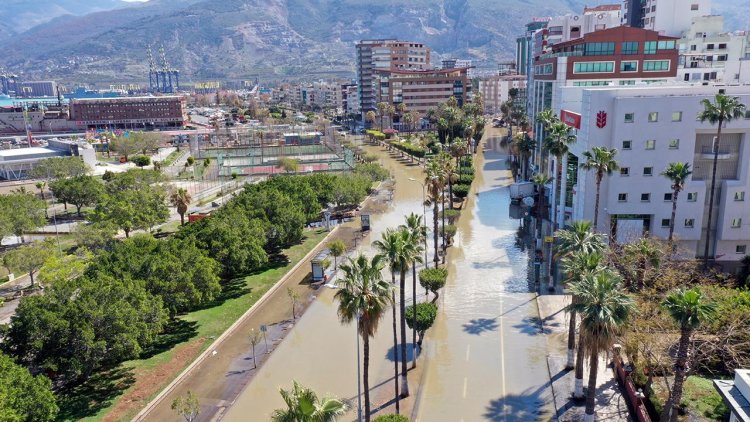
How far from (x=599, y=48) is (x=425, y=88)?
11238 centimetres

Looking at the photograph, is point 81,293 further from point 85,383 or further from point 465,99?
point 465,99

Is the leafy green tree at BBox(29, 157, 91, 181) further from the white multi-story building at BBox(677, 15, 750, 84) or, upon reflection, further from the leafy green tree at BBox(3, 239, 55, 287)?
the white multi-story building at BBox(677, 15, 750, 84)

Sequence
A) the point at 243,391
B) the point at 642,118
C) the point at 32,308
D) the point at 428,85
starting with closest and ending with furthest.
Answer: the point at 32,308, the point at 243,391, the point at 642,118, the point at 428,85

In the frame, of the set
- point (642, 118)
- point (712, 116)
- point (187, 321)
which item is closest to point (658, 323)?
point (712, 116)

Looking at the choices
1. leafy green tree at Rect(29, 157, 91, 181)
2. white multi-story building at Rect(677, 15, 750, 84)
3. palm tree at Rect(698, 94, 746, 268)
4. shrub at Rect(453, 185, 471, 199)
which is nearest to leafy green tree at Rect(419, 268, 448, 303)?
palm tree at Rect(698, 94, 746, 268)

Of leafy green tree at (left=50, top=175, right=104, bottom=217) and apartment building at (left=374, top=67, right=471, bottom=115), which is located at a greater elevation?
apartment building at (left=374, top=67, right=471, bottom=115)

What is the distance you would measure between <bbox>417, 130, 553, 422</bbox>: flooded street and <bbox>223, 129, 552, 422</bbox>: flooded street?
0.20 feet

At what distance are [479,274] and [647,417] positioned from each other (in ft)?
86.3

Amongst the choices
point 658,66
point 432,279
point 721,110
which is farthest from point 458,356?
point 658,66

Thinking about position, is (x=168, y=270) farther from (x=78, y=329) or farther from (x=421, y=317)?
(x=421, y=317)

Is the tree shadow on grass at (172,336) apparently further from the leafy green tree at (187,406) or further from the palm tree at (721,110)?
the palm tree at (721,110)

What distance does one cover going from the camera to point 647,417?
27.6 metres

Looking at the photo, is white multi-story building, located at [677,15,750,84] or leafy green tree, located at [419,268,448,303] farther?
white multi-story building, located at [677,15,750,84]

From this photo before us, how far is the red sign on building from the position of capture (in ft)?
186
